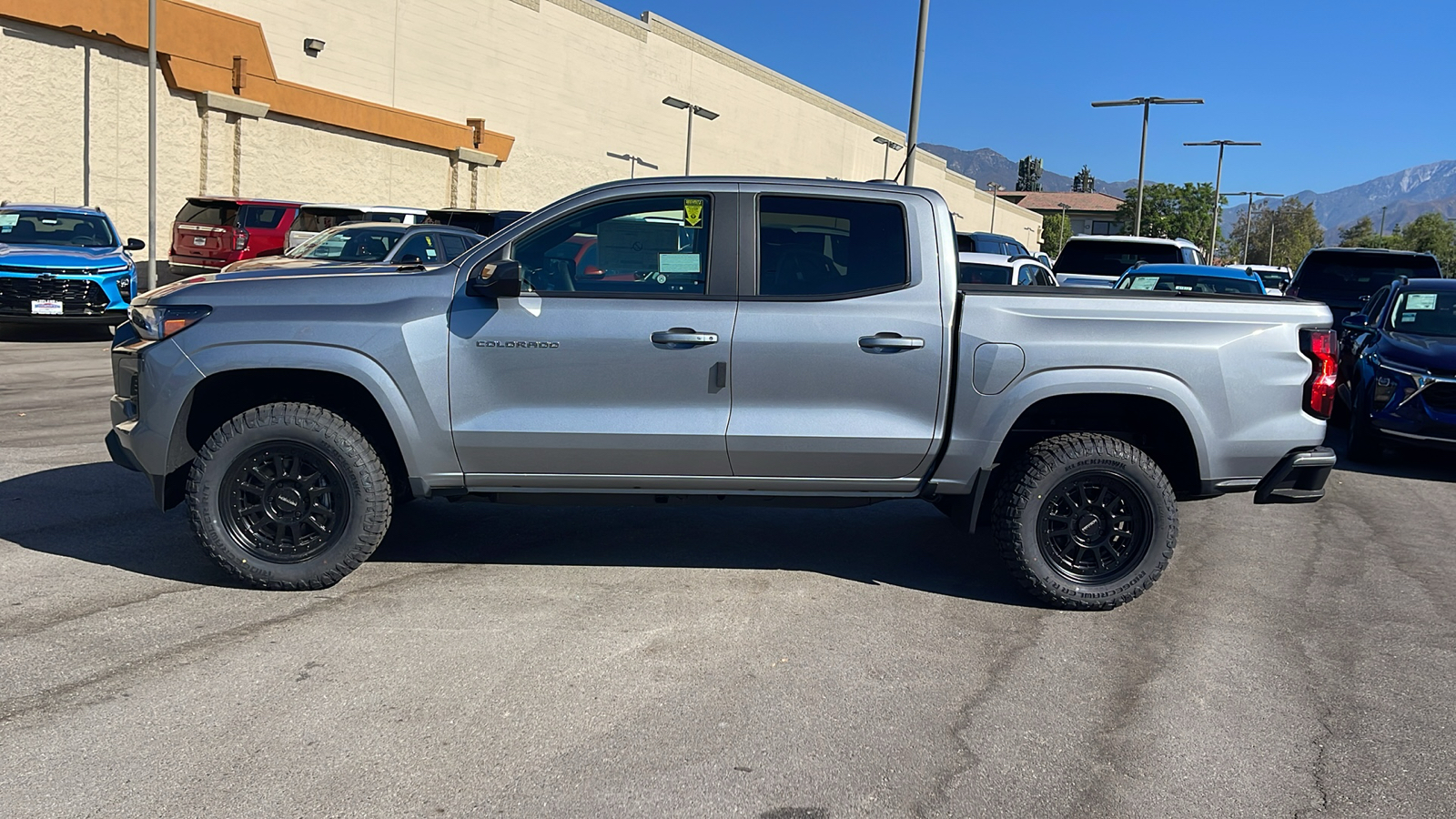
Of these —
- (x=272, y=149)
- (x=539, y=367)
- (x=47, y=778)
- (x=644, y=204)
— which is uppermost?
(x=272, y=149)

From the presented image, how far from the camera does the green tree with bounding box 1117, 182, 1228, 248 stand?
101125 millimetres

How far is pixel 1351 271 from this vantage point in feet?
54.9

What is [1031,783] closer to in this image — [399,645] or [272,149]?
[399,645]

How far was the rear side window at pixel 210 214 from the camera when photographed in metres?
20.7

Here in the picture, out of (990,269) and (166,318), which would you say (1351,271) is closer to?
(990,269)

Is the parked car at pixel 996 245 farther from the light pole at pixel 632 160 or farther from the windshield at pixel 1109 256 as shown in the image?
the light pole at pixel 632 160

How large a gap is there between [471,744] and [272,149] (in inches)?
1132

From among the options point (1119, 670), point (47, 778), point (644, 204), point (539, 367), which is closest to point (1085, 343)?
point (1119, 670)

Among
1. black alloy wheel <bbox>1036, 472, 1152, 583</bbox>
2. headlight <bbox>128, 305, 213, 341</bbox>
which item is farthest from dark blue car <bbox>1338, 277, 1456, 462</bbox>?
headlight <bbox>128, 305, 213, 341</bbox>

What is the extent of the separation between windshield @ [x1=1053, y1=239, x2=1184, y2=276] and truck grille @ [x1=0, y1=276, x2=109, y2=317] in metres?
15.4

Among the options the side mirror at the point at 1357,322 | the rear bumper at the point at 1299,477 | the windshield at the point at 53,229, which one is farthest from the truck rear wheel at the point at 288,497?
the windshield at the point at 53,229

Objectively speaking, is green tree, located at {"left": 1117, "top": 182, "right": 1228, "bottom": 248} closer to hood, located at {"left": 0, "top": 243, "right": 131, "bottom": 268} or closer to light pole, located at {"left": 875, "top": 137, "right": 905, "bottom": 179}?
light pole, located at {"left": 875, "top": 137, "right": 905, "bottom": 179}

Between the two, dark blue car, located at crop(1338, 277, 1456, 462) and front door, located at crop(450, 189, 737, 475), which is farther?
dark blue car, located at crop(1338, 277, 1456, 462)

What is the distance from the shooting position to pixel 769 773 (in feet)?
12.2
